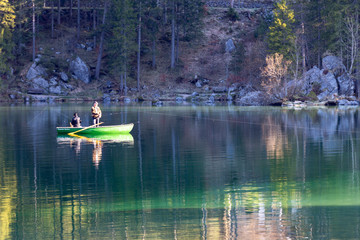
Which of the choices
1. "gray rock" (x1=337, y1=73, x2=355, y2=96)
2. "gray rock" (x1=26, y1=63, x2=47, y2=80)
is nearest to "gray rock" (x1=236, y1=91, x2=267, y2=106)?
"gray rock" (x1=337, y1=73, x2=355, y2=96)

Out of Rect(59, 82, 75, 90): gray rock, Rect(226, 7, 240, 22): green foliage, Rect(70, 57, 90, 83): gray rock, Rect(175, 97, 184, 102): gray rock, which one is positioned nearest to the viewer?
Rect(175, 97, 184, 102): gray rock

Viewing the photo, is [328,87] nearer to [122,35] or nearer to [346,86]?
[346,86]

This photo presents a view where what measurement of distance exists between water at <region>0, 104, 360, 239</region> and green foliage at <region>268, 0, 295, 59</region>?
158 feet

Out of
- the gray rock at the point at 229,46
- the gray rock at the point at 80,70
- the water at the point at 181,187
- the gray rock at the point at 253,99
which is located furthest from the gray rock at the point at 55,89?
the water at the point at 181,187

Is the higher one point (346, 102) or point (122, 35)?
point (122, 35)

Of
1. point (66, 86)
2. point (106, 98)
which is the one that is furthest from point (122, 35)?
point (66, 86)

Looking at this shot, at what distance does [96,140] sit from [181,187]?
14873 millimetres

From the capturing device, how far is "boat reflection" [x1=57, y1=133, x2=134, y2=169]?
88.5 feet

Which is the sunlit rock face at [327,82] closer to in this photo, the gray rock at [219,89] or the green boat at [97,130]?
the gray rock at [219,89]

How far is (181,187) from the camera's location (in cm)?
1628

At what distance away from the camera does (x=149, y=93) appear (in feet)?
288

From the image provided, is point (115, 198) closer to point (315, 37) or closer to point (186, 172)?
point (186, 172)

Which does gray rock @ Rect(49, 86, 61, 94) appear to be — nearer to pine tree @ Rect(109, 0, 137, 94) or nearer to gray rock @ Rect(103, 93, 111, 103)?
gray rock @ Rect(103, 93, 111, 103)

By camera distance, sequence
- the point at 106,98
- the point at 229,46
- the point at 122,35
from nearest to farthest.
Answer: the point at 106,98
the point at 122,35
the point at 229,46
